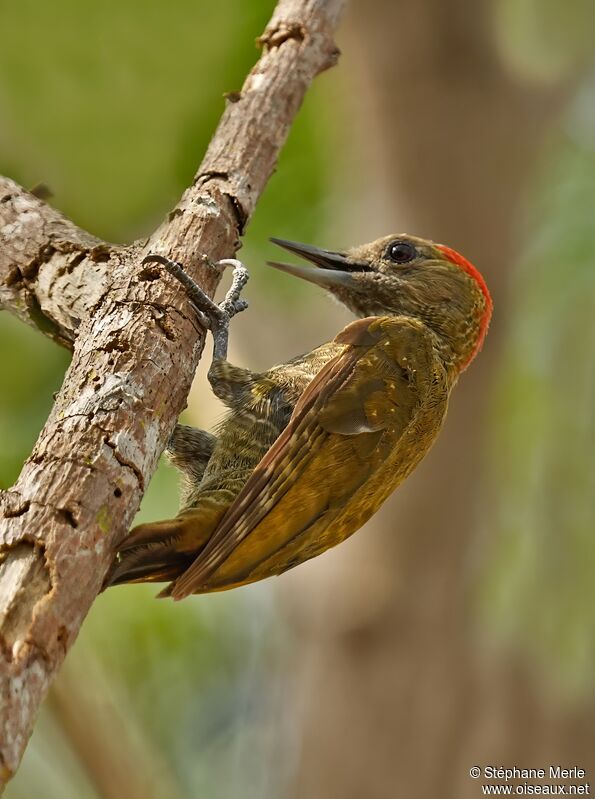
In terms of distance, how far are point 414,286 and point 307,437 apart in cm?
119

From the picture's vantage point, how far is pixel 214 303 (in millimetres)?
2893

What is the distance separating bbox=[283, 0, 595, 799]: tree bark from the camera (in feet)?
21.2

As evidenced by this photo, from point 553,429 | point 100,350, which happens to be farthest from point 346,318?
point 100,350

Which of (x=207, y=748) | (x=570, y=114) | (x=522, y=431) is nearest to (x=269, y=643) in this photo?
(x=207, y=748)

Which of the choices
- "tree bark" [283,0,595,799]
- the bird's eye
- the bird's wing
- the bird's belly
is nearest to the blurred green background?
"tree bark" [283,0,595,799]

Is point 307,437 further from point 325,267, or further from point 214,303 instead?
point 325,267

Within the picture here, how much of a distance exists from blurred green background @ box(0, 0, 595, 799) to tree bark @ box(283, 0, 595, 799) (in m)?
0.01

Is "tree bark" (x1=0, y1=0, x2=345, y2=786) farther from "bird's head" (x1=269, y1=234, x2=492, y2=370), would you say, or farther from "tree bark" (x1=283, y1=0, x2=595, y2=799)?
"tree bark" (x1=283, y1=0, x2=595, y2=799)

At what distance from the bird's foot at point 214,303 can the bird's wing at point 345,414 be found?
1.16 feet

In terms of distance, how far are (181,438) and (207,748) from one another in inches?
201

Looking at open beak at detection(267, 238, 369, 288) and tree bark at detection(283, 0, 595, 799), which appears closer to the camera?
open beak at detection(267, 238, 369, 288)

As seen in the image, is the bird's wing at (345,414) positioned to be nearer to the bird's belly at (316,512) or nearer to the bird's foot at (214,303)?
the bird's belly at (316,512)

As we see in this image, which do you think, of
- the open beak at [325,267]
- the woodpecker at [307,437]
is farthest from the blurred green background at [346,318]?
the woodpecker at [307,437]

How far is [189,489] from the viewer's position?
135 inches
